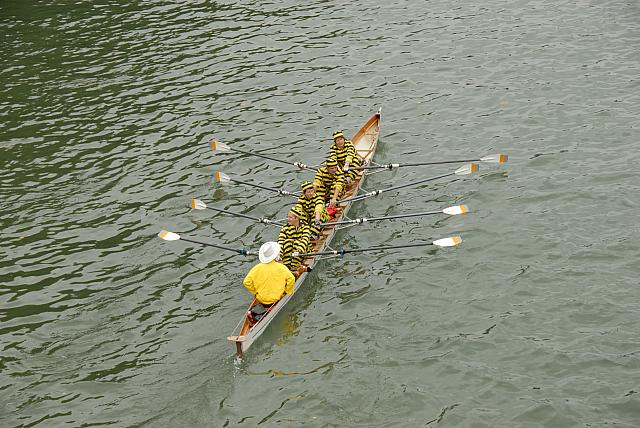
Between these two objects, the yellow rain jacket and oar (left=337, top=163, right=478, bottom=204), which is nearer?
the yellow rain jacket

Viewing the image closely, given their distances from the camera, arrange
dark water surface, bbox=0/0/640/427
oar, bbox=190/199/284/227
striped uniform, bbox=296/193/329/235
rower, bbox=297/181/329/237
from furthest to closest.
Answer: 1. striped uniform, bbox=296/193/329/235
2. oar, bbox=190/199/284/227
3. rower, bbox=297/181/329/237
4. dark water surface, bbox=0/0/640/427

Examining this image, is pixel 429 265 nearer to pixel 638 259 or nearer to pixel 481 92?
pixel 638 259

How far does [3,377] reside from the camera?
17.0m

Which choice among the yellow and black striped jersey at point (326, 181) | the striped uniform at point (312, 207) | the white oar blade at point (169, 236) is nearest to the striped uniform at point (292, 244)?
the striped uniform at point (312, 207)

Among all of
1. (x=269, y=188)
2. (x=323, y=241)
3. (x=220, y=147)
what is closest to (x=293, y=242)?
(x=323, y=241)

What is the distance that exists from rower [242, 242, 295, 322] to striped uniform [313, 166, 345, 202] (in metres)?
5.29

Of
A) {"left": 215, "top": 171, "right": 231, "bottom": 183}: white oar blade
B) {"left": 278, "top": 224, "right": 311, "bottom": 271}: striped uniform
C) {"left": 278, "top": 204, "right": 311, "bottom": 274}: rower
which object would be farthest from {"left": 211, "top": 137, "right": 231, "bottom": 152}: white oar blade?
{"left": 278, "top": 224, "right": 311, "bottom": 271}: striped uniform

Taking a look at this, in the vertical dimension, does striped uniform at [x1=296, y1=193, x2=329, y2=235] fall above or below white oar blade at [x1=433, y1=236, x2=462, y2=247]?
above

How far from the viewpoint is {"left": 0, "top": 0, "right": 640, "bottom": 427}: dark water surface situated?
16109mm

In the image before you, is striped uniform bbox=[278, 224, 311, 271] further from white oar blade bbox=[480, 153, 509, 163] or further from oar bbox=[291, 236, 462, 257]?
white oar blade bbox=[480, 153, 509, 163]

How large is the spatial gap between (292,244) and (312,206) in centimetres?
198

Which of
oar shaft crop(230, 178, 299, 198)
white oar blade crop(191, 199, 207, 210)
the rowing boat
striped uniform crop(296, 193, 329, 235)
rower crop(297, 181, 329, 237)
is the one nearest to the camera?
the rowing boat

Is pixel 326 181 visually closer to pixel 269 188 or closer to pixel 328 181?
pixel 328 181

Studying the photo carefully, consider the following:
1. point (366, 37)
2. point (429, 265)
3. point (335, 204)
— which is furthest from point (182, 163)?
point (366, 37)
